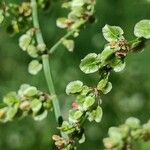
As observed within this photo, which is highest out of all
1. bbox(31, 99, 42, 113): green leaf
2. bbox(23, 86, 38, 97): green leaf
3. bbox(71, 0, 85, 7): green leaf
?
bbox(71, 0, 85, 7): green leaf

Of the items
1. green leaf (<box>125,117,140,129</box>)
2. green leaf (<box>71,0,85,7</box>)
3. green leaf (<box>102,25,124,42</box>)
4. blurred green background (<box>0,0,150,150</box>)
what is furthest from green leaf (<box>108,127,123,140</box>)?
blurred green background (<box>0,0,150,150</box>)

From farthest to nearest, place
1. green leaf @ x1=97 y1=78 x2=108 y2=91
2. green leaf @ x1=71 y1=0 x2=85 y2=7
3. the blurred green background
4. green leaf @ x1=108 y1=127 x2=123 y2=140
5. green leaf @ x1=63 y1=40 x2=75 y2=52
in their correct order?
the blurred green background, green leaf @ x1=63 y1=40 x2=75 y2=52, green leaf @ x1=71 y1=0 x2=85 y2=7, green leaf @ x1=97 y1=78 x2=108 y2=91, green leaf @ x1=108 y1=127 x2=123 y2=140

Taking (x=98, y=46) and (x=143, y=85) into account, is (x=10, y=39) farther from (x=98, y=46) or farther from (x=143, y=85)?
(x=143, y=85)

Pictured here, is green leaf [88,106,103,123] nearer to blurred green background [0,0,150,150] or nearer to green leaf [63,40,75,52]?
green leaf [63,40,75,52]

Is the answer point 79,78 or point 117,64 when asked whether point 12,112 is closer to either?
point 117,64

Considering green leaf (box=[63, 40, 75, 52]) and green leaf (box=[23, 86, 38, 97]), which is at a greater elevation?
green leaf (box=[63, 40, 75, 52])

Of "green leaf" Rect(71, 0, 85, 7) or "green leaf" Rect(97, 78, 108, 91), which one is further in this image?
"green leaf" Rect(71, 0, 85, 7)

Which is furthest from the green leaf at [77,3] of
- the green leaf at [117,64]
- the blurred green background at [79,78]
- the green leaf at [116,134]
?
the blurred green background at [79,78]
